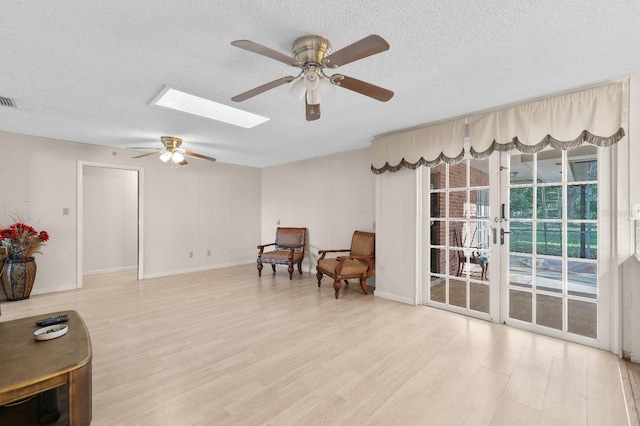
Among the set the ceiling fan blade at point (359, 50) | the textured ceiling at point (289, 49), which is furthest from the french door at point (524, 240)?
the ceiling fan blade at point (359, 50)

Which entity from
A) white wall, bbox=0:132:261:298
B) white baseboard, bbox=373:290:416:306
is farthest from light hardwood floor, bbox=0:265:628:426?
white wall, bbox=0:132:261:298

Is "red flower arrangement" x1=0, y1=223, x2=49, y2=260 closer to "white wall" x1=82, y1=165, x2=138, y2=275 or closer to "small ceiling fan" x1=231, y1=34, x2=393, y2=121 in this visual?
"white wall" x1=82, y1=165, x2=138, y2=275

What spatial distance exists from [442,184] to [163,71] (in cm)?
321

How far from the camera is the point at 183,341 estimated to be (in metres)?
Answer: 2.61

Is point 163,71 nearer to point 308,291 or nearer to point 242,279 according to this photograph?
point 308,291

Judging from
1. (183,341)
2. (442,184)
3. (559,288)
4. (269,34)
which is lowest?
(183,341)

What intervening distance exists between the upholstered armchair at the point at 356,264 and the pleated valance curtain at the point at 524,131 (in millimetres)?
1263

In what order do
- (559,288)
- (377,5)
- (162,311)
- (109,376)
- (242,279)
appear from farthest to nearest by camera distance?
(242,279)
(162,311)
(559,288)
(109,376)
(377,5)

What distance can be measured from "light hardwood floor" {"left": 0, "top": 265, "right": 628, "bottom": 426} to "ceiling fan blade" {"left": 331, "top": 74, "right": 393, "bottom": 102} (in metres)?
2.03

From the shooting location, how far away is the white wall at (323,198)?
186 inches

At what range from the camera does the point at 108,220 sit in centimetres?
570

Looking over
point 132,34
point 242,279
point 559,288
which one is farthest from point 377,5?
point 242,279

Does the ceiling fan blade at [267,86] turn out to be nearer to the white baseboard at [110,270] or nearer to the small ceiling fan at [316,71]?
the small ceiling fan at [316,71]

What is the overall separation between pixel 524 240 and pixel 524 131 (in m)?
1.11
